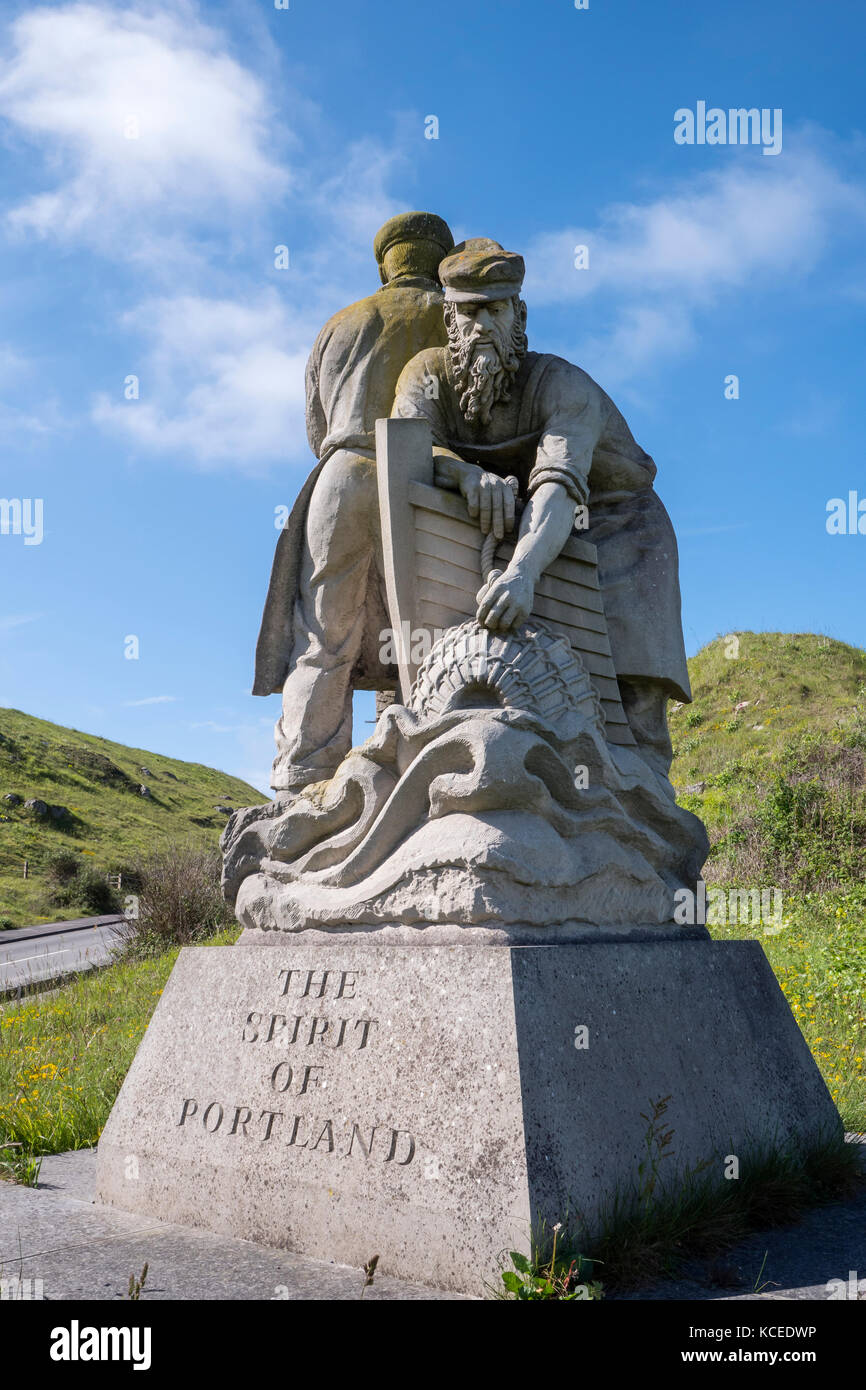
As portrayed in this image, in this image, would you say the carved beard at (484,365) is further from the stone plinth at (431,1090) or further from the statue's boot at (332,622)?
the stone plinth at (431,1090)

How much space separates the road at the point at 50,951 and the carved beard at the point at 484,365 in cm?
618

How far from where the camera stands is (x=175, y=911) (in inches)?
472

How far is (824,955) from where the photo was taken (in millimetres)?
8227

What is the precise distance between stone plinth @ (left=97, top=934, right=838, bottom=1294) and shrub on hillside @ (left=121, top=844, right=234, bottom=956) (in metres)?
8.20

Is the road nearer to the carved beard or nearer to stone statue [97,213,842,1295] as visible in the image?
stone statue [97,213,842,1295]

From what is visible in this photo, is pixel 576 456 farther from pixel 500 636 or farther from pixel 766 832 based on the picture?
pixel 766 832

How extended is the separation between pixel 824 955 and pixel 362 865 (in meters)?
5.78

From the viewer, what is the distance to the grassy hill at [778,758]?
38.4 ft

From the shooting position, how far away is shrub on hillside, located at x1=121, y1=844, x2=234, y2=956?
11.9 m

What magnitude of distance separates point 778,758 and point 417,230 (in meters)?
11.0

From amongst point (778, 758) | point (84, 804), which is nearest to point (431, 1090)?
point (778, 758)

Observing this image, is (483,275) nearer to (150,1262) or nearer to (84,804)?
(150,1262)

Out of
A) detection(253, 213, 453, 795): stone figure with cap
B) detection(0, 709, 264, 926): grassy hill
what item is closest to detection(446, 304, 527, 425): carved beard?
detection(253, 213, 453, 795): stone figure with cap

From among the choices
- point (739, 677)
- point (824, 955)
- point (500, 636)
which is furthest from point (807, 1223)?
point (739, 677)
